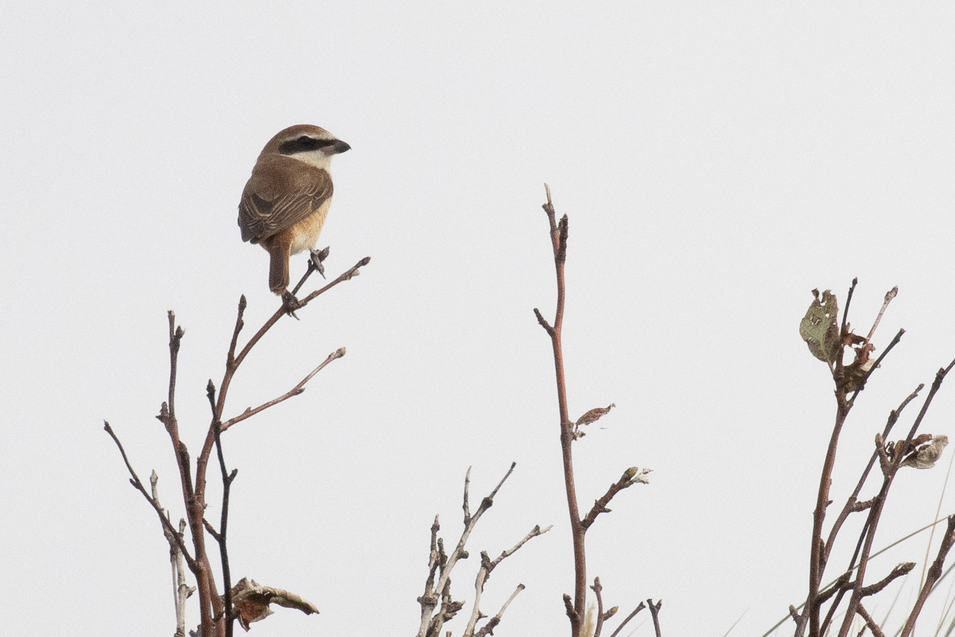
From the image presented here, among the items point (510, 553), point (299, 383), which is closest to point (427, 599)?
point (510, 553)

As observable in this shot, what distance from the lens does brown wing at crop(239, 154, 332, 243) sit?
176 inches

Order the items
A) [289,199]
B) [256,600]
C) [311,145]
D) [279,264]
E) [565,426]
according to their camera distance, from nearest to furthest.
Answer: [565,426] → [256,600] → [279,264] → [289,199] → [311,145]

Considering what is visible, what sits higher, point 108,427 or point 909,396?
point 108,427

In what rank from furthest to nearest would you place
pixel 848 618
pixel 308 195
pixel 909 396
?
pixel 308 195 → pixel 909 396 → pixel 848 618

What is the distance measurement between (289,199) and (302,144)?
43.7 inches

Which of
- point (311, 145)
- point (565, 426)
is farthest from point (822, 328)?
point (311, 145)

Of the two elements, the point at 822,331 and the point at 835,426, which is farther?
the point at 822,331

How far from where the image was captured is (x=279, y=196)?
15.3 ft

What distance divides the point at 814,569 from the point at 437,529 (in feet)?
3.36

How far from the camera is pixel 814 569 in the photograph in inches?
46.8

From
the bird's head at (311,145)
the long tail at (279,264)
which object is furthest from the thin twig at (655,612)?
the bird's head at (311,145)

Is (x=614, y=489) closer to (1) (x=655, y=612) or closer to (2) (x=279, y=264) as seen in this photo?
(1) (x=655, y=612)

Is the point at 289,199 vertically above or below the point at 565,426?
above

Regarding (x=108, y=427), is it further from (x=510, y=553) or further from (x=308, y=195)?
(x=308, y=195)
